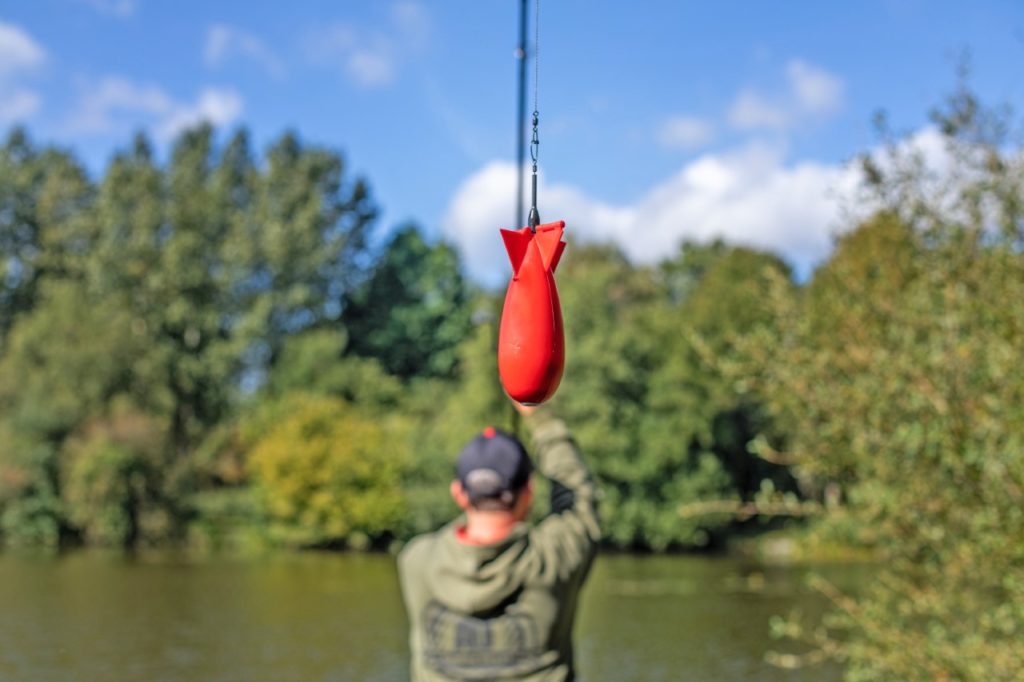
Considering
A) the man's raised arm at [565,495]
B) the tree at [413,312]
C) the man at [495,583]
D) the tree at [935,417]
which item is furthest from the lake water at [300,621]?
the tree at [413,312]

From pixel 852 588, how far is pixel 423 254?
986 inches

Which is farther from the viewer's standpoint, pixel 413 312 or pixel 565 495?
pixel 413 312

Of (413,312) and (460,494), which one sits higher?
(413,312)

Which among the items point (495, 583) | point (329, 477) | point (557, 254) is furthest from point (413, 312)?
point (557, 254)

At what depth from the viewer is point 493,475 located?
10.7 feet

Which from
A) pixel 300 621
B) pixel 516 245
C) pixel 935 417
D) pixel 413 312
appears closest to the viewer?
pixel 516 245

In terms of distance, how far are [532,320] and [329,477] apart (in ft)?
107

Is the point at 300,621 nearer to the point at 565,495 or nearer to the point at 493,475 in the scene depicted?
the point at 565,495

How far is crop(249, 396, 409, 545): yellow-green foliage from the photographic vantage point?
33969mm

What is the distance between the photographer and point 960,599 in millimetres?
6254

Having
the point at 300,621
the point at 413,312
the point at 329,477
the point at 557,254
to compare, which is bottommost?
the point at 300,621

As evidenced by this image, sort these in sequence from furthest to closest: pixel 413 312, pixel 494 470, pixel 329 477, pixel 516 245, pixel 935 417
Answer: pixel 413 312 < pixel 329 477 < pixel 935 417 < pixel 494 470 < pixel 516 245

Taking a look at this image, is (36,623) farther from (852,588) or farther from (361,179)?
(361,179)

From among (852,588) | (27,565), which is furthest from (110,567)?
(852,588)
